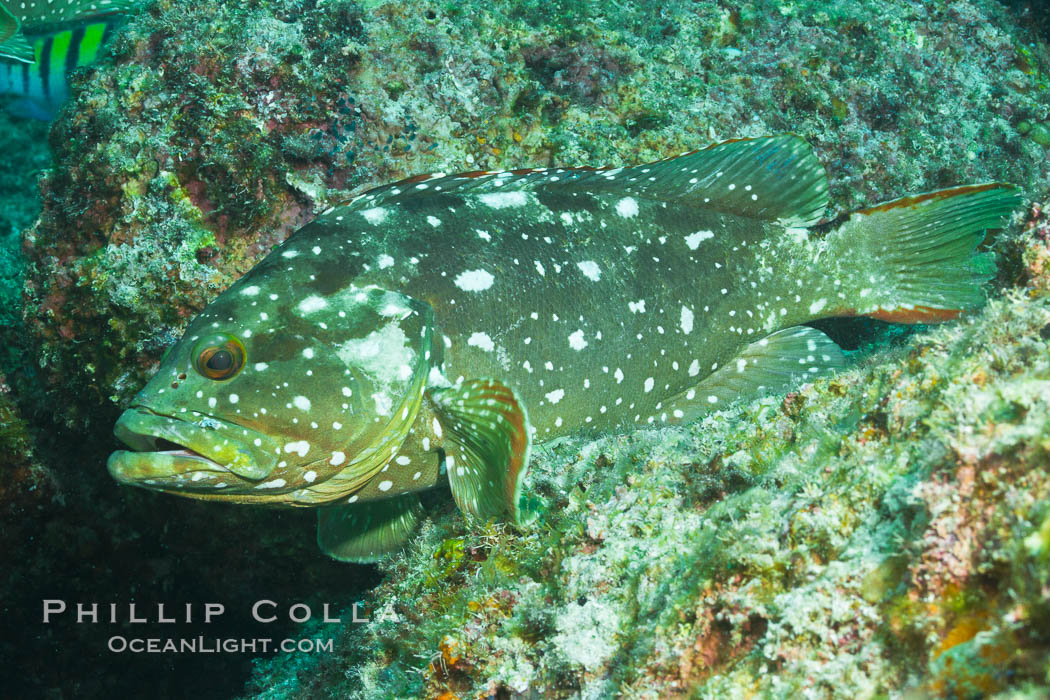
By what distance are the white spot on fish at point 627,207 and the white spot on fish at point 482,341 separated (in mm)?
1172

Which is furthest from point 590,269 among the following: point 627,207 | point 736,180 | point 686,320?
point 736,180

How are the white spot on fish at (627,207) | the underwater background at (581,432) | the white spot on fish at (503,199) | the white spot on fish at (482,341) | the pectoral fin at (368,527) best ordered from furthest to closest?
1. the pectoral fin at (368,527)
2. the white spot on fish at (627,207)
3. the white spot on fish at (503,199)
4. the white spot on fish at (482,341)
5. the underwater background at (581,432)

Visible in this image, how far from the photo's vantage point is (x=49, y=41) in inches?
242

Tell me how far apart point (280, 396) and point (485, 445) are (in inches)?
40.2

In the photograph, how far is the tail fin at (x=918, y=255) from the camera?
12.1ft

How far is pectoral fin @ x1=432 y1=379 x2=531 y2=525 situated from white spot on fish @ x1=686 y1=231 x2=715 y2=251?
1.68 m

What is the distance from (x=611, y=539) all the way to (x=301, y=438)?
157cm

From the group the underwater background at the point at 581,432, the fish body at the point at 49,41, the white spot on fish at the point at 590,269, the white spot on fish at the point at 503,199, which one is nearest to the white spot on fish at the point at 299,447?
the underwater background at the point at 581,432

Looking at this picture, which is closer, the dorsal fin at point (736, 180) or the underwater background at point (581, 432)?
the underwater background at point (581, 432)

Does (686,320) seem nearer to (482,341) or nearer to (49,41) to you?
(482,341)

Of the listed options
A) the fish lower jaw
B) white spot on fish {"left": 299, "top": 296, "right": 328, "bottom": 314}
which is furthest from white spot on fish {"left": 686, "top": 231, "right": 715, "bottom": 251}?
the fish lower jaw

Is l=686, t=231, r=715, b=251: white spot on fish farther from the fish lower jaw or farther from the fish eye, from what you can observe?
the fish lower jaw

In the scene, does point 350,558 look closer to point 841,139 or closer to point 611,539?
point 611,539

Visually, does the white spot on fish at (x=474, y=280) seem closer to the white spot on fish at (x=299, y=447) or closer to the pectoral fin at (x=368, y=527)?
the white spot on fish at (x=299, y=447)
